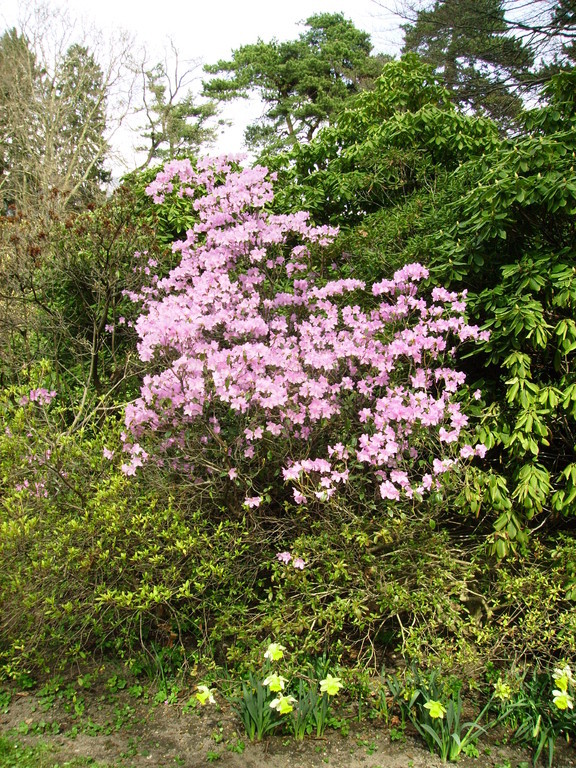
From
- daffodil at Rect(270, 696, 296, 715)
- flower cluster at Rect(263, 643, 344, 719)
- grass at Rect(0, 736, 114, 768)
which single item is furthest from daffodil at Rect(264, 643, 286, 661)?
grass at Rect(0, 736, 114, 768)

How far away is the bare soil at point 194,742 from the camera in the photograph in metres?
2.44

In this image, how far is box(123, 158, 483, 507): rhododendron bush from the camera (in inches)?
110

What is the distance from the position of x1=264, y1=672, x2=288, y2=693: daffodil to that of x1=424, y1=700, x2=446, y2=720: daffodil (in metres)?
0.59

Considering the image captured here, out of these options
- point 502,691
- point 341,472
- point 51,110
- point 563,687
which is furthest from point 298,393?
point 51,110

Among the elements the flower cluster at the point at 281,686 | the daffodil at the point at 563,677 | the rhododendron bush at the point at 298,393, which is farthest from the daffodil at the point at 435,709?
the rhododendron bush at the point at 298,393

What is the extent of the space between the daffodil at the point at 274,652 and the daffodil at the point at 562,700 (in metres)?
1.11

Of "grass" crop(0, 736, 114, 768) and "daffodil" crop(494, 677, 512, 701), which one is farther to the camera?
"daffodil" crop(494, 677, 512, 701)

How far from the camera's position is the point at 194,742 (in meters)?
2.57

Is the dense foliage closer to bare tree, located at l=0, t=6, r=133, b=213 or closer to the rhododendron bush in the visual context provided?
the rhododendron bush

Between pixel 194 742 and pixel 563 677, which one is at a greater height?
pixel 563 677

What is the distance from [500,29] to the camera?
11.9 metres

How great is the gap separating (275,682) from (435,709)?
0.65 m

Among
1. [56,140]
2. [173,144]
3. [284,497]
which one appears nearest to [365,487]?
[284,497]

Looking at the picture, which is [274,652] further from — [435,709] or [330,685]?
[435,709]
